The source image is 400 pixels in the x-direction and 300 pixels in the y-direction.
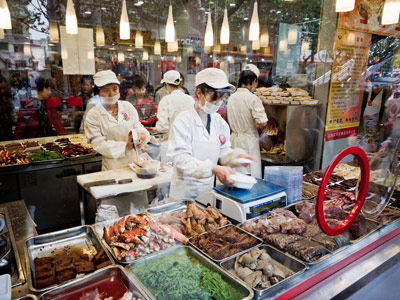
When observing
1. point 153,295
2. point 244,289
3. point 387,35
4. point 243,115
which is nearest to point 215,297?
point 244,289

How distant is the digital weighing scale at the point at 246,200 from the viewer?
2021mm

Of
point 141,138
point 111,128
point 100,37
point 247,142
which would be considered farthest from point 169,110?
point 100,37

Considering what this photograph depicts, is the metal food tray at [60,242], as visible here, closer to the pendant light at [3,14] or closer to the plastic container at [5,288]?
the plastic container at [5,288]

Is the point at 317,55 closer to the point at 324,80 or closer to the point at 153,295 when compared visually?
the point at 324,80

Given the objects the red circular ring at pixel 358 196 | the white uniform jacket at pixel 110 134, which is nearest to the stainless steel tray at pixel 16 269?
the red circular ring at pixel 358 196

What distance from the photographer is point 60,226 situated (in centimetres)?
422

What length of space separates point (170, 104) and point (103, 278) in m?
2.59

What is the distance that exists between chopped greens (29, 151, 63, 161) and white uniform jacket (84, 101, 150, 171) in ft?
3.32

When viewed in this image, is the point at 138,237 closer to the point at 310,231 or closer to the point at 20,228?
the point at 20,228

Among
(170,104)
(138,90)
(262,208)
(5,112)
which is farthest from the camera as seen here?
(138,90)

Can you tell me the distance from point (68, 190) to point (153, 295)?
3310 mm

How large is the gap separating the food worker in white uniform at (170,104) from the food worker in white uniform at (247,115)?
2.49 ft

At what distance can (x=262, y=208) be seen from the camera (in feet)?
6.93

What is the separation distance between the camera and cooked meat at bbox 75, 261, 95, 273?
1.50 m
